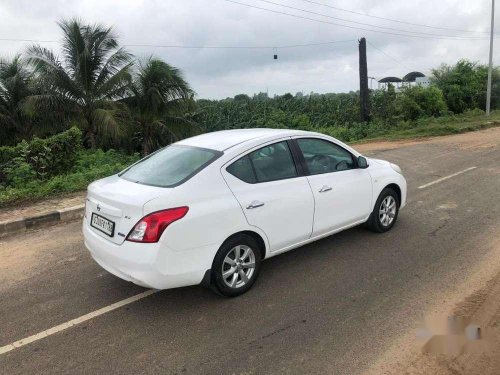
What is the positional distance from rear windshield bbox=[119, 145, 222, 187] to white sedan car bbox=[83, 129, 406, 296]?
1 cm

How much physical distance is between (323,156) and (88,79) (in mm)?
16958

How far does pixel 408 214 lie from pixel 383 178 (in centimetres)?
129

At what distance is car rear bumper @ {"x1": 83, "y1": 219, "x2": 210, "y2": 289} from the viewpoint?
136 inches

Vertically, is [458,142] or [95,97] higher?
[95,97]

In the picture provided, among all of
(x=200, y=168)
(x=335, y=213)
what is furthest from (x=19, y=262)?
(x=335, y=213)

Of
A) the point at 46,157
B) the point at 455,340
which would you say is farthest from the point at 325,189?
the point at 46,157

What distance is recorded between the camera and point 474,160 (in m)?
11.0

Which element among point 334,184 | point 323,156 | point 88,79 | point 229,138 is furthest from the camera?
point 88,79

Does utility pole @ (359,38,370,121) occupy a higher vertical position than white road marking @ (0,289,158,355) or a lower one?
higher

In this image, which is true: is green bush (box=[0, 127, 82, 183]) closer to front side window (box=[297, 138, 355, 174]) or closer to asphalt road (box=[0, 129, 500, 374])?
asphalt road (box=[0, 129, 500, 374])

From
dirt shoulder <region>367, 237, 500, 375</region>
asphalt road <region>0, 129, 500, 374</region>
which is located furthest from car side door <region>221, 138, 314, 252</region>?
dirt shoulder <region>367, 237, 500, 375</region>

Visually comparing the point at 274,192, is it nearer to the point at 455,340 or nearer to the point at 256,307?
the point at 256,307

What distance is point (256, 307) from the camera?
3824 millimetres

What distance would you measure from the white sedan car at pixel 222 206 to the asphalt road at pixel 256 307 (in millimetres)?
355
